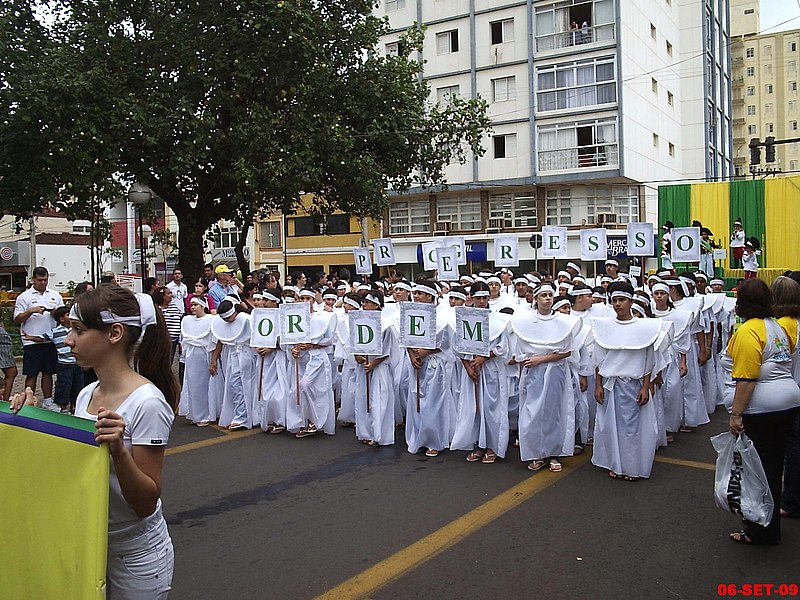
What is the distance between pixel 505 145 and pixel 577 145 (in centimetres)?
382

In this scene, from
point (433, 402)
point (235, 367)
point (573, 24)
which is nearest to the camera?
point (433, 402)

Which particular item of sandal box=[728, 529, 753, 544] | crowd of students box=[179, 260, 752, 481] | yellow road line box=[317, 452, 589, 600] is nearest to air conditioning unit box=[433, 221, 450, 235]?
crowd of students box=[179, 260, 752, 481]

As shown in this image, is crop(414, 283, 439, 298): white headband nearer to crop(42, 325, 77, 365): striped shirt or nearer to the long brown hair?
crop(42, 325, 77, 365): striped shirt

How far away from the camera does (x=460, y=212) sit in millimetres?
39375

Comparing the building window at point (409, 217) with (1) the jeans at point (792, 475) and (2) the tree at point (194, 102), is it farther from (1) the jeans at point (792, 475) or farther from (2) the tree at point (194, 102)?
(1) the jeans at point (792, 475)

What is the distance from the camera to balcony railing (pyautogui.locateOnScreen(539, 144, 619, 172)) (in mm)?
35031

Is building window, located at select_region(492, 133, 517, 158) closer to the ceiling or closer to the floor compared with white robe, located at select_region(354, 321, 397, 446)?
closer to the ceiling

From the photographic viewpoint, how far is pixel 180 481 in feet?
22.2

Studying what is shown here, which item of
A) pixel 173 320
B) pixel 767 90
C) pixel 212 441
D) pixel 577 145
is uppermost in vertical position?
pixel 767 90

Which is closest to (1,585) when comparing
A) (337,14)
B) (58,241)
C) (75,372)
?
(75,372)

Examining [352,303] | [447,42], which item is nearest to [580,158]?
[447,42]

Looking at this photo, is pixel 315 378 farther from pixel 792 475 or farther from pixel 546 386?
pixel 792 475

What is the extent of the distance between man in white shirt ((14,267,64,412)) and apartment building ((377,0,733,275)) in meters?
28.1

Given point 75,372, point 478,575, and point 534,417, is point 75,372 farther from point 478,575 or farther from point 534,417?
point 478,575
